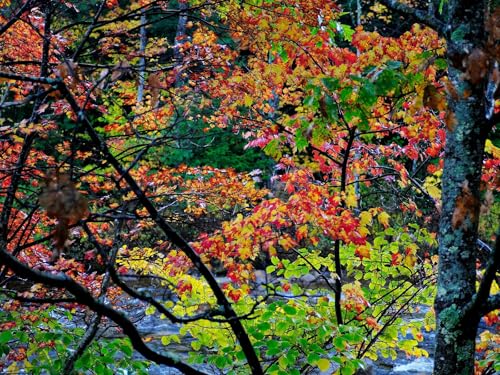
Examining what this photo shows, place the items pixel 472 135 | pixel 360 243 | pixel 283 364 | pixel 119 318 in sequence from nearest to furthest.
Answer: pixel 119 318
pixel 472 135
pixel 283 364
pixel 360 243

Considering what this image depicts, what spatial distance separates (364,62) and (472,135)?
8.30ft

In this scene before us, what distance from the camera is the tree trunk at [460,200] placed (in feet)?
6.86

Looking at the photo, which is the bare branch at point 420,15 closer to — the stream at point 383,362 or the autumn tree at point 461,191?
the autumn tree at point 461,191

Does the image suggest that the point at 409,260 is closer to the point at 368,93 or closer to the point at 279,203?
the point at 279,203

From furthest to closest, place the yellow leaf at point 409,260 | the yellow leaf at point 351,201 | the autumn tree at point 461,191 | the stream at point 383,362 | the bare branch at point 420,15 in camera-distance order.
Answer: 1. the stream at point 383,362
2. the yellow leaf at point 409,260
3. the yellow leaf at point 351,201
4. the bare branch at point 420,15
5. the autumn tree at point 461,191

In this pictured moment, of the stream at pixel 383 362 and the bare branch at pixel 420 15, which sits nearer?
the bare branch at pixel 420 15

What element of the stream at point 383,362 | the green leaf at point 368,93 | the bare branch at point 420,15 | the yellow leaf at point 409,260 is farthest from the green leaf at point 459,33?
the stream at point 383,362

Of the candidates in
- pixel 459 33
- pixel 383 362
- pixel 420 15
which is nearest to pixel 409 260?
pixel 420 15

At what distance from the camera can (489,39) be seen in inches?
76.9

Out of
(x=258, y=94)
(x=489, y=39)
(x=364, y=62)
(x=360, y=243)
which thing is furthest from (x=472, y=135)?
(x=258, y=94)

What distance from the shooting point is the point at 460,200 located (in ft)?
7.01

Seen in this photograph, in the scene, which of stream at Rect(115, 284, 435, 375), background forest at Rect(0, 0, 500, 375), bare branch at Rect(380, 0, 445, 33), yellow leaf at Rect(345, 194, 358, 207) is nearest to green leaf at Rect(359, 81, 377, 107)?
background forest at Rect(0, 0, 500, 375)

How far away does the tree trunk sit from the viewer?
209cm

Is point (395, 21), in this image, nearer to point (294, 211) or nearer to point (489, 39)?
point (294, 211)
